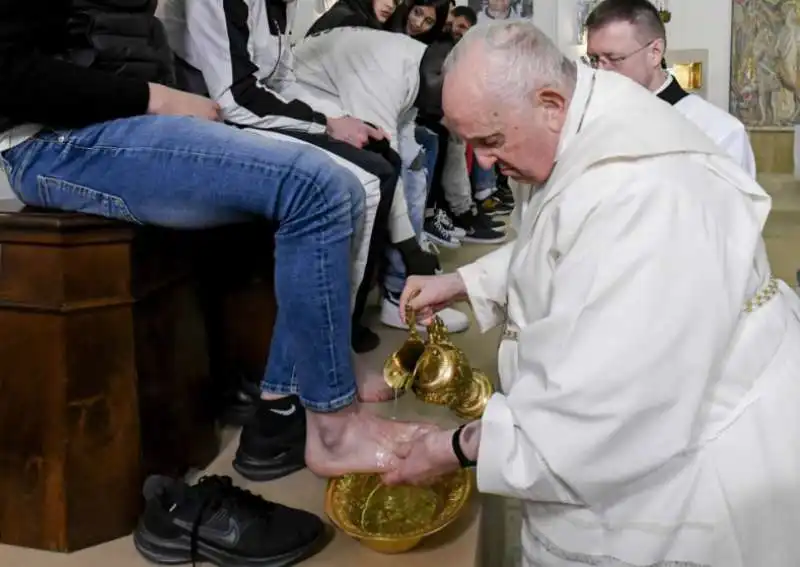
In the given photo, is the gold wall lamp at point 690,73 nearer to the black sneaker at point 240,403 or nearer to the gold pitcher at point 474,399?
the gold pitcher at point 474,399

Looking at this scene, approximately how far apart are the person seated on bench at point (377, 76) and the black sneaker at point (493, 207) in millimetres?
2008

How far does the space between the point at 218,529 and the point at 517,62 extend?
76 centimetres

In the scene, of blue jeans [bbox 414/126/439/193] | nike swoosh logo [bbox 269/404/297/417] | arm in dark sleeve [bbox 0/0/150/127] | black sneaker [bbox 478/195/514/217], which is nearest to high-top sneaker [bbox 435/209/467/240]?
blue jeans [bbox 414/126/439/193]

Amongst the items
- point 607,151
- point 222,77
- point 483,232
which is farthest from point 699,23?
point 607,151

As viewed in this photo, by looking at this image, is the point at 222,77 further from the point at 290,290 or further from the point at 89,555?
the point at 89,555

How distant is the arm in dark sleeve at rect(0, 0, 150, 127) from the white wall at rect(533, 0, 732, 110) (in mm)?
4895

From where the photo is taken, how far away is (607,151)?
1037 millimetres

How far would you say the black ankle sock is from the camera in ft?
5.08

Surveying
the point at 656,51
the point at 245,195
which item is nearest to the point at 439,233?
the point at 656,51

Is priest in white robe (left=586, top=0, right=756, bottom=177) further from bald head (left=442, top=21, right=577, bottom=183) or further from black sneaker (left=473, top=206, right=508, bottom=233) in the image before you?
black sneaker (left=473, top=206, right=508, bottom=233)

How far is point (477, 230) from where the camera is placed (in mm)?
3994

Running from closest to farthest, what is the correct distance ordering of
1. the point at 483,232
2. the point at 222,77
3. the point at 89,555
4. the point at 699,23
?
the point at 89,555
the point at 222,77
the point at 483,232
the point at 699,23

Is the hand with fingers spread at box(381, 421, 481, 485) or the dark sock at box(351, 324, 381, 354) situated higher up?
the hand with fingers spread at box(381, 421, 481, 485)

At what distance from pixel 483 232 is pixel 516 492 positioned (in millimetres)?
2964
